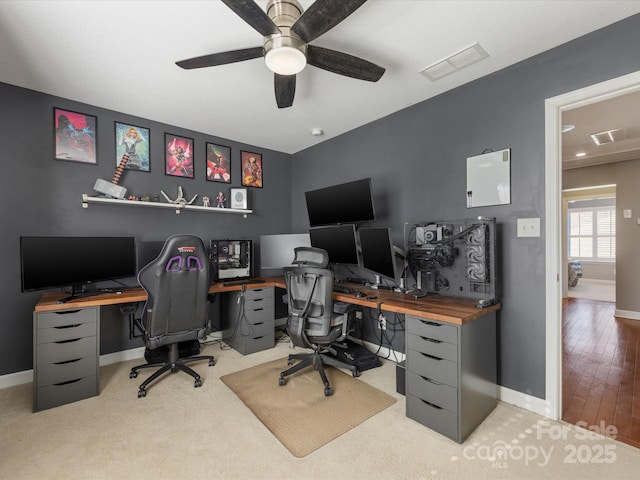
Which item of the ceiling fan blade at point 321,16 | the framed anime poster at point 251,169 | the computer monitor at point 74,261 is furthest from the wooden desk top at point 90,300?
the ceiling fan blade at point 321,16

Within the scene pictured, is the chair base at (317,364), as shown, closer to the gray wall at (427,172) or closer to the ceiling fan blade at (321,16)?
the gray wall at (427,172)

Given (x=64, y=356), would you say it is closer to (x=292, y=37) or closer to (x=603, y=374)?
(x=292, y=37)

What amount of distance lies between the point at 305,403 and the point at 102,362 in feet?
7.22

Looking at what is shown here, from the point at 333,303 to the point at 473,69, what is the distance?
2209 millimetres

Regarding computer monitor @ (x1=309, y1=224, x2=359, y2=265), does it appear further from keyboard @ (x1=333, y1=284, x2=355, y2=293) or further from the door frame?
the door frame

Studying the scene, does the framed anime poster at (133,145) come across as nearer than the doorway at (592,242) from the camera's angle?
Yes

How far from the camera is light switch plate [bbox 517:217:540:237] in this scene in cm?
208

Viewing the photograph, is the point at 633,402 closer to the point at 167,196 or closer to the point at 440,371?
the point at 440,371

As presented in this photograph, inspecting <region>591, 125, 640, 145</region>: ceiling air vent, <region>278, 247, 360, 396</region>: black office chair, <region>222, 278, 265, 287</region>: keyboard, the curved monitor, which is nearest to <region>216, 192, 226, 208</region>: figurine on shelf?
<region>222, 278, 265, 287</region>: keyboard

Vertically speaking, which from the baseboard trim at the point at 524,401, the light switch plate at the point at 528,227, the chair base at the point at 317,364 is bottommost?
the baseboard trim at the point at 524,401

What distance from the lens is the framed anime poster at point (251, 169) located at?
3.99 meters

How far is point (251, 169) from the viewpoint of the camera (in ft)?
13.3

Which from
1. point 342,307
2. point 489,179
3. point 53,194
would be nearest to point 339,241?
point 342,307

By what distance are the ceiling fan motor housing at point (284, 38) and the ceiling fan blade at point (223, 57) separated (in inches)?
4.4
